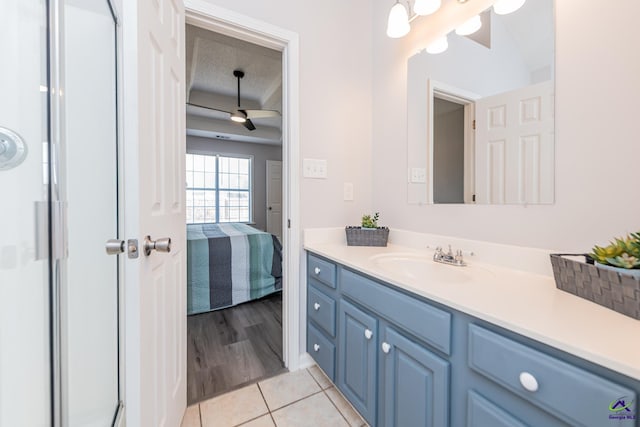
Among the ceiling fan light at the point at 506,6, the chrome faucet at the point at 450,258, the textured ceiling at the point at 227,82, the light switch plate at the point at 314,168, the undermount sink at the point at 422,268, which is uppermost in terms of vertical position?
the textured ceiling at the point at 227,82

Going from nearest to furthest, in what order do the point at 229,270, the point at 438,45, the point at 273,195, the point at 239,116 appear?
1. the point at 438,45
2. the point at 229,270
3. the point at 239,116
4. the point at 273,195

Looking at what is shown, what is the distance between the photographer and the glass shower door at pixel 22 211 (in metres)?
0.55

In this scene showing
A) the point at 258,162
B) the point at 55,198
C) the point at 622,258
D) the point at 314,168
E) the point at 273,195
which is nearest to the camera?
the point at 55,198

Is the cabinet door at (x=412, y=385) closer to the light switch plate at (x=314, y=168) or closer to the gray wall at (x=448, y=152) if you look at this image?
the gray wall at (x=448, y=152)

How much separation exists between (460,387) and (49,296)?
42.1 inches

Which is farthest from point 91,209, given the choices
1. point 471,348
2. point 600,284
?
point 600,284

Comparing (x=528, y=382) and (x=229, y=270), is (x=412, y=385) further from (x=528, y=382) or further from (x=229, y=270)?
(x=229, y=270)

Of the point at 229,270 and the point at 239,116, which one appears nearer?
the point at 229,270

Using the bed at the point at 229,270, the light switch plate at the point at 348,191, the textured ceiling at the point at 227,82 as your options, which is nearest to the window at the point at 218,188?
the textured ceiling at the point at 227,82

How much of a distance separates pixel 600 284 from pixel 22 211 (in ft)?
4.72

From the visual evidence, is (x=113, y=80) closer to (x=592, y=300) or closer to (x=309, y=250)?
(x=309, y=250)

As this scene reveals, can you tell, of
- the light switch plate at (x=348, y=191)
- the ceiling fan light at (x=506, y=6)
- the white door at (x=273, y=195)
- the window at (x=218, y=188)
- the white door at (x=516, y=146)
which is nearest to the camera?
the white door at (x=516, y=146)

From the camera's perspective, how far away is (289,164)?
1588mm

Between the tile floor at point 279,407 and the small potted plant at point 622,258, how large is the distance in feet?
3.89
